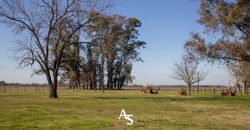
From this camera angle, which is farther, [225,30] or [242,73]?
[242,73]

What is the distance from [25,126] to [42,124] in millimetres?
792

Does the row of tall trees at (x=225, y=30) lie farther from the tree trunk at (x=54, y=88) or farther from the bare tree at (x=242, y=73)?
the bare tree at (x=242, y=73)

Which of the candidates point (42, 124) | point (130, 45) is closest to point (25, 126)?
point (42, 124)

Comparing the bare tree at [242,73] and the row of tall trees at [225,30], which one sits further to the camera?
the bare tree at [242,73]

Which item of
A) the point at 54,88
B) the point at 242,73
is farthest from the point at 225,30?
the point at 242,73

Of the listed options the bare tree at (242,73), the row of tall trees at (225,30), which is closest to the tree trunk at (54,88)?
the row of tall trees at (225,30)

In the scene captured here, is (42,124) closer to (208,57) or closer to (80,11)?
(208,57)

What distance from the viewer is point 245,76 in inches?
2746

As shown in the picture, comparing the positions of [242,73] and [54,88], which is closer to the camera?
[54,88]

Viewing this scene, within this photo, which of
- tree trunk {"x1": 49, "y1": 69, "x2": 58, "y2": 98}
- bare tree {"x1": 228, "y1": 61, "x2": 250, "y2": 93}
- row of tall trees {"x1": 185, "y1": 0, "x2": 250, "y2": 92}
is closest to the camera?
row of tall trees {"x1": 185, "y1": 0, "x2": 250, "y2": 92}

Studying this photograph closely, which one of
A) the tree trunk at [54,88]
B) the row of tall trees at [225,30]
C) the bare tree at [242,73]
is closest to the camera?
the row of tall trees at [225,30]

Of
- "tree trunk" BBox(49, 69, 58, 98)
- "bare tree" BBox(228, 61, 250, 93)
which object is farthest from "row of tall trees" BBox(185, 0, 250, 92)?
"bare tree" BBox(228, 61, 250, 93)

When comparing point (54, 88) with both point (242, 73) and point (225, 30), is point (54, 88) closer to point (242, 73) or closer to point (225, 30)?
point (225, 30)

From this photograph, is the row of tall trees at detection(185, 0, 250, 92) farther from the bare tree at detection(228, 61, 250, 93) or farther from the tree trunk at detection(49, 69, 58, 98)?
the bare tree at detection(228, 61, 250, 93)
